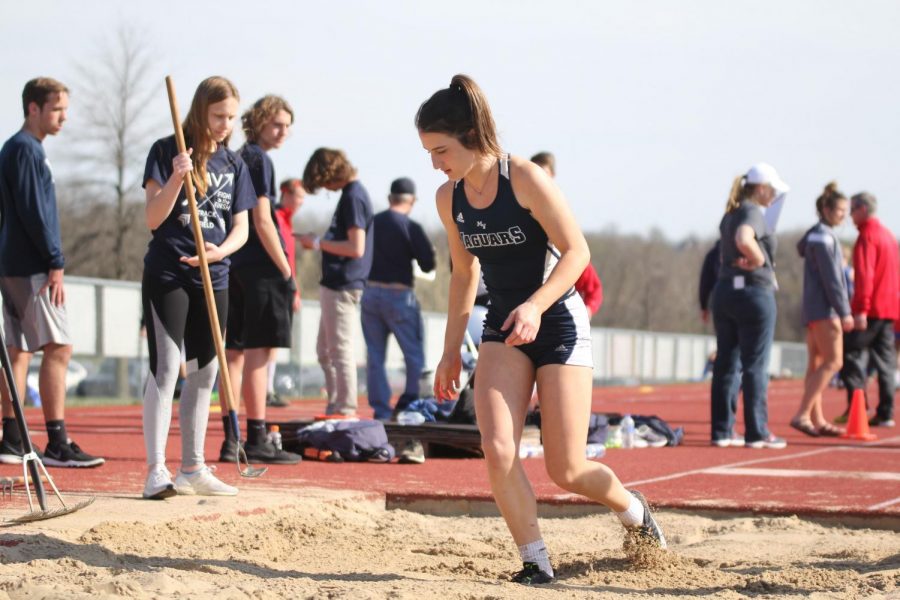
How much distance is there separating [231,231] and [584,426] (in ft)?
8.28

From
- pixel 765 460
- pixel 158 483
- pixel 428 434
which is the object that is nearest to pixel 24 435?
pixel 158 483

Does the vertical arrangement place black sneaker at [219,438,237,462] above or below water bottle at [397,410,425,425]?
below

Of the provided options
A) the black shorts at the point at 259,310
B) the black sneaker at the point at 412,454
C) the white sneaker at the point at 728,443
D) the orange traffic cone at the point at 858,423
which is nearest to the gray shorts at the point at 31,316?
the black shorts at the point at 259,310

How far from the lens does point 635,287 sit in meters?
85.8

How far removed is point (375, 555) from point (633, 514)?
3.85ft

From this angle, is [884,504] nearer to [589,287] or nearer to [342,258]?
[589,287]

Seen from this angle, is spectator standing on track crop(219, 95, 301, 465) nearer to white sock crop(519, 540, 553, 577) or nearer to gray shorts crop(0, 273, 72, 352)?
gray shorts crop(0, 273, 72, 352)

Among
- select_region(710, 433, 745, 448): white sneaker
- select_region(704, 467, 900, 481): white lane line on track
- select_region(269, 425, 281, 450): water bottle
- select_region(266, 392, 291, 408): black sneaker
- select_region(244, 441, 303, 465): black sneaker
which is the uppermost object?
select_region(269, 425, 281, 450): water bottle

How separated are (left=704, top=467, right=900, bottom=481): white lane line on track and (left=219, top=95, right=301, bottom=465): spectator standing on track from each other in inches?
116

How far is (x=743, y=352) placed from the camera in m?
10.7

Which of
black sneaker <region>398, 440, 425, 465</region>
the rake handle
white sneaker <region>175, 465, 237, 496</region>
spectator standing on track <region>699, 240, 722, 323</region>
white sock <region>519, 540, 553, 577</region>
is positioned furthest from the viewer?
spectator standing on track <region>699, 240, 722, 323</region>

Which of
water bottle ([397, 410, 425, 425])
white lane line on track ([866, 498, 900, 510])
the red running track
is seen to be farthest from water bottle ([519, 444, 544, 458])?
white lane line on track ([866, 498, 900, 510])

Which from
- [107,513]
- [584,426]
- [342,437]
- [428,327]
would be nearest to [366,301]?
[342,437]

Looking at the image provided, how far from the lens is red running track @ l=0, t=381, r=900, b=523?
7.23 m
